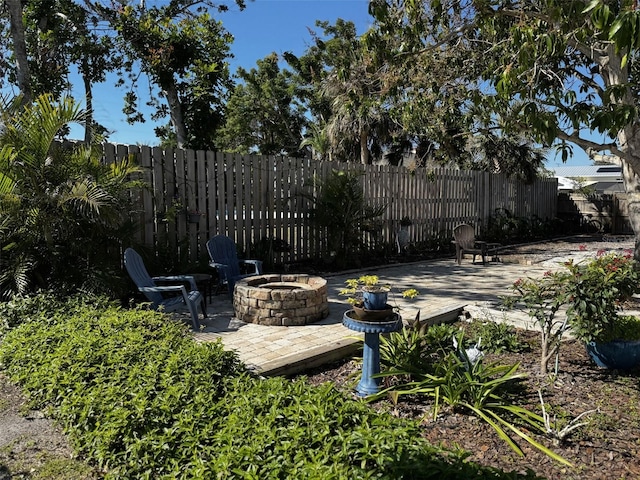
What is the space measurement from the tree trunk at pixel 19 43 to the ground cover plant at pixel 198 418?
5252mm

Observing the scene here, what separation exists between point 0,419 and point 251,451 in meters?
2.15

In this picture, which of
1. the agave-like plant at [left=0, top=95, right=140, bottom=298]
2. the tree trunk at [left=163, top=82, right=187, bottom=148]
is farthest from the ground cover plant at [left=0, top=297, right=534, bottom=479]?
the tree trunk at [left=163, top=82, right=187, bottom=148]

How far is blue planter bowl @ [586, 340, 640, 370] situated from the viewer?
12.5ft

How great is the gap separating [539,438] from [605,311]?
132 centimetres

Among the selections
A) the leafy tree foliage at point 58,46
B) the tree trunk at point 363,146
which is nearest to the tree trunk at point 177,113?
the leafy tree foliage at point 58,46

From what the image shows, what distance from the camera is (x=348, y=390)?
142 inches

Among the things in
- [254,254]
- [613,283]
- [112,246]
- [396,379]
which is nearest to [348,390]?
[396,379]

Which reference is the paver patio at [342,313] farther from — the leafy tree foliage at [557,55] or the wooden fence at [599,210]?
the wooden fence at [599,210]

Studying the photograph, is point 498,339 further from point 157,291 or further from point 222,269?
point 222,269

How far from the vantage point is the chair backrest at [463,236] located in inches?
391

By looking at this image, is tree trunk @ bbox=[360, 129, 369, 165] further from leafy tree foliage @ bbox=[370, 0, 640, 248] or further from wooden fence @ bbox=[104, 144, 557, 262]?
leafy tree foliage @ bbox=[370, 0, 640, 248]

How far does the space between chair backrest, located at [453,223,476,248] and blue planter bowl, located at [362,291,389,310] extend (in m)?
6.78

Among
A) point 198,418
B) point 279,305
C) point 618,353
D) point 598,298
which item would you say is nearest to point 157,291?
point 279,305

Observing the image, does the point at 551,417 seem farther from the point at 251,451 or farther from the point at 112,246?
the point at 112,246
